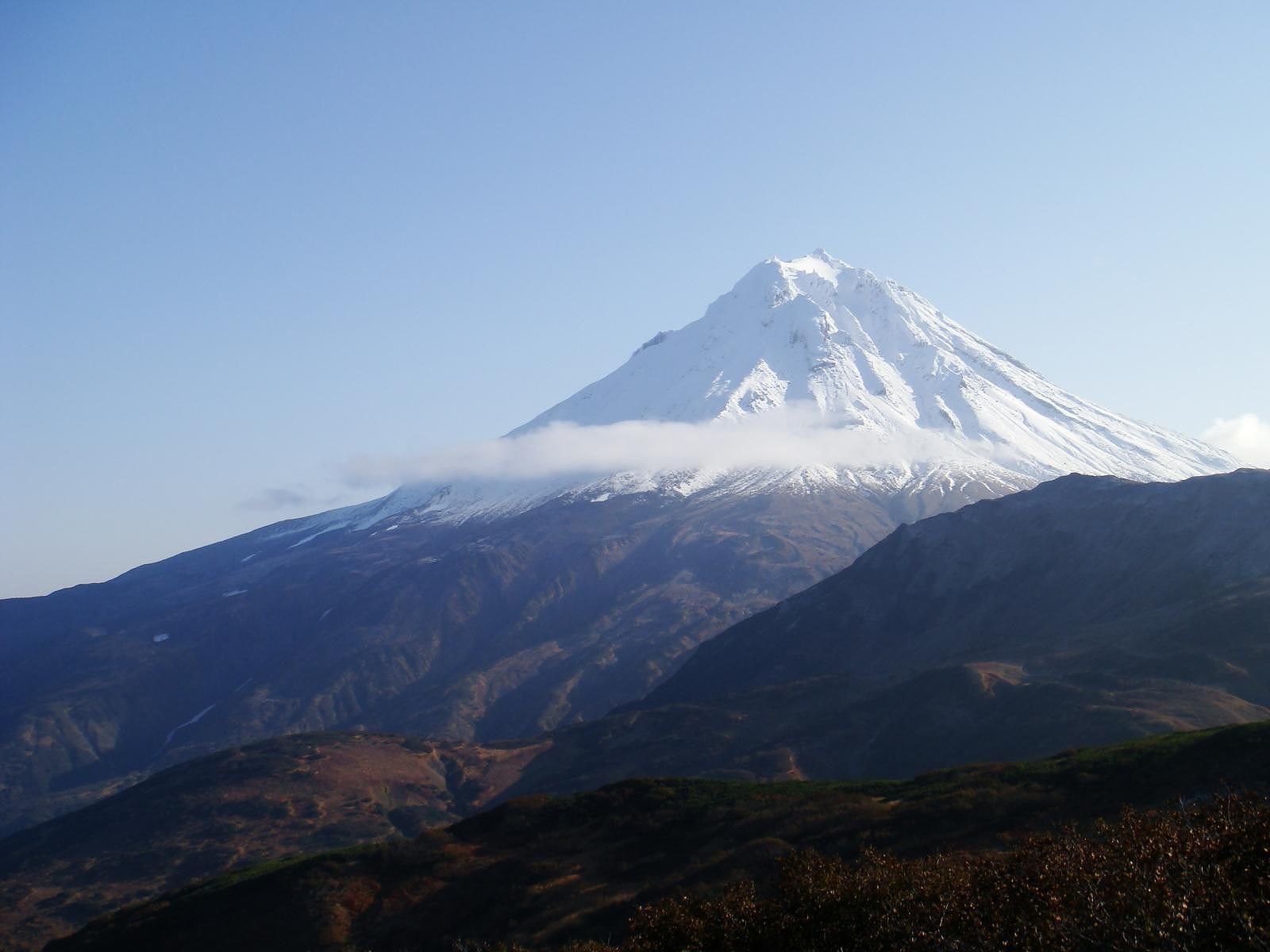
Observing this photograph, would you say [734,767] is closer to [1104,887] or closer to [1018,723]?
[1018,723]

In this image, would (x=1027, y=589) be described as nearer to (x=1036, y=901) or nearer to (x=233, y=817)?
(x=233, y=817)

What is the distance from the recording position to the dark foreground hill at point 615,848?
42.1 meters

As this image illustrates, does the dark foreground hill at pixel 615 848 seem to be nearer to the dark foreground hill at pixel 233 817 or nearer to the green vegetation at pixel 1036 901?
the green vegetation at pixel 1036 901

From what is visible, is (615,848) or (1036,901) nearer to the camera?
(1036,901)

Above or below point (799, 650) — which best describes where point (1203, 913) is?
above

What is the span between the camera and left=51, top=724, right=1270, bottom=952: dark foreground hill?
4206 cm

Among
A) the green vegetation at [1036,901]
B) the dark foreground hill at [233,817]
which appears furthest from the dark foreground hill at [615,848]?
the dark foreground hill at [233,817]

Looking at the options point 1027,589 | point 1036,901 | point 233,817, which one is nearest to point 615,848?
point 1036,901

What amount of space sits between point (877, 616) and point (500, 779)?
42484mm

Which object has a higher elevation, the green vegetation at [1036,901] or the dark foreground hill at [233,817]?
the green vegetation at [1036,901]

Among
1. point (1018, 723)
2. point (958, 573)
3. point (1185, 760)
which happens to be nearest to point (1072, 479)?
point (958, 573)

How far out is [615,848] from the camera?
168 feet

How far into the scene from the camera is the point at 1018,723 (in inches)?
3100

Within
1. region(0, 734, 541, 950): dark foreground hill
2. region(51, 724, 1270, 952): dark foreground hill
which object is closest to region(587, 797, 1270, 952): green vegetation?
region(51, 724, 1270, 952): dark foreground hill
